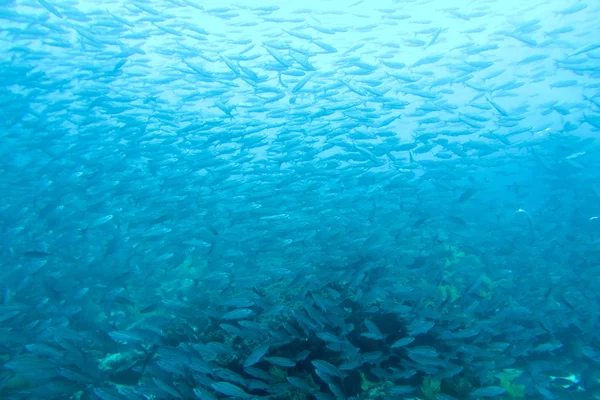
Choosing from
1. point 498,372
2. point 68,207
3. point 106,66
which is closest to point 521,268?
point 498,372

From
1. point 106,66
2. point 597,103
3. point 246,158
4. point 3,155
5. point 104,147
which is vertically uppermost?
point 597,103

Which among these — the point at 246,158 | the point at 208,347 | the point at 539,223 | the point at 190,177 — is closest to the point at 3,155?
the point at 190,177

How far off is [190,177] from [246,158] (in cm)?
312

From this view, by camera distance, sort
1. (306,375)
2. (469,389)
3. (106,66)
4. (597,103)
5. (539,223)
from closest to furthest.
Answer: (306,375) → (469,389) → (597,103) → (539,223) → (106,66)

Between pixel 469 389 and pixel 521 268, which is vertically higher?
pixel 469 389

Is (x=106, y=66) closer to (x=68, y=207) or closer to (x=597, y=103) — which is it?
(x=68, y=207)

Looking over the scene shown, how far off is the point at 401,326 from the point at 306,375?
212cm

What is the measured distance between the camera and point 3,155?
15312mm

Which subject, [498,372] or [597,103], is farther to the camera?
[597,103]

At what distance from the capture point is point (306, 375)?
235 inches

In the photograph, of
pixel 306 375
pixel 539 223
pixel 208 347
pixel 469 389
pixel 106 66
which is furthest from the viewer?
pixel 106 66

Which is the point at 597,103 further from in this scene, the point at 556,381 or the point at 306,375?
the point at 306,375

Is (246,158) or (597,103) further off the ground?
(597,103)

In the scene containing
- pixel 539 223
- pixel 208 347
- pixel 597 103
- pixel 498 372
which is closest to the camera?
pixel 208 347
